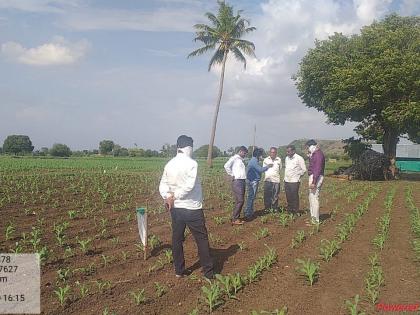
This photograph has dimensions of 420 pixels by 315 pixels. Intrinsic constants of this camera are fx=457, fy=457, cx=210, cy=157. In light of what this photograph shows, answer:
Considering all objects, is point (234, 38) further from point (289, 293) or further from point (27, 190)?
point (289, 293)

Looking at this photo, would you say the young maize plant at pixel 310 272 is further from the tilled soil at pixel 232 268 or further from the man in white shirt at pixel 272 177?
the man in white shirt at pixel 272 177

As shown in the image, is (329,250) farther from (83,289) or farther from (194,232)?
(83,289)

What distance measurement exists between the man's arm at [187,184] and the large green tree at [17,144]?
9293cm

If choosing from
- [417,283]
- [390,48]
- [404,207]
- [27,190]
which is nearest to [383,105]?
[390,48]

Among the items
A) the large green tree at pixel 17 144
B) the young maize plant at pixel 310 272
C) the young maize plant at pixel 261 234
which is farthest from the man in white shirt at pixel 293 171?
the large green tree at pixel 17 144

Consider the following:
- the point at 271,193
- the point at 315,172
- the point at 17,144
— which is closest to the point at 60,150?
the point at 17,144

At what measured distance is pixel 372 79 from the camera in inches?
1053

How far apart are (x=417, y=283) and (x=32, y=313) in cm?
475

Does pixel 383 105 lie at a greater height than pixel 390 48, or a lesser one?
lesser

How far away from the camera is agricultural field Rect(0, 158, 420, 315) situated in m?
5.20

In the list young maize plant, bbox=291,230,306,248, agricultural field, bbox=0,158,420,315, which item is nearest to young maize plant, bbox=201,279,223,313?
agricultural field, bbox=0,158,420,315

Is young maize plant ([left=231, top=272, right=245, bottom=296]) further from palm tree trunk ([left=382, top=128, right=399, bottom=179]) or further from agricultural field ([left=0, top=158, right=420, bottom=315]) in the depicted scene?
palm tree trunk ([left=382, top=128, right=399, bottom=179])

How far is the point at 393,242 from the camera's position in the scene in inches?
334

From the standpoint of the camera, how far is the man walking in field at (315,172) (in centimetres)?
984
